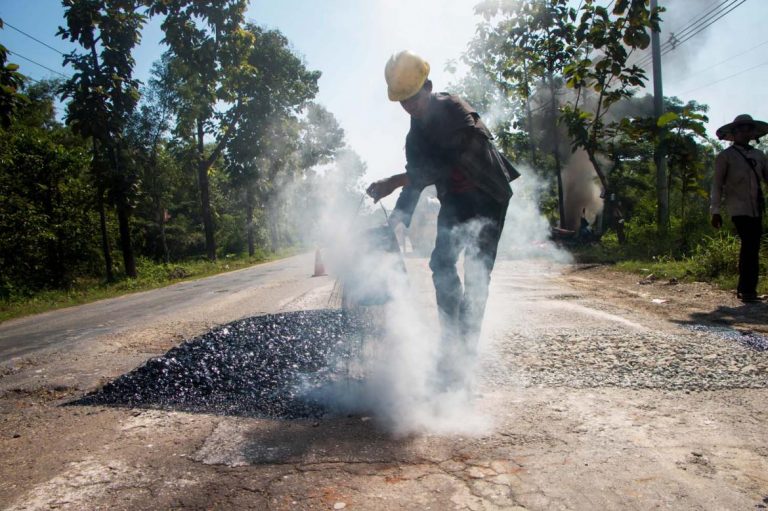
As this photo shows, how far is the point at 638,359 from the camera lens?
10.5ft

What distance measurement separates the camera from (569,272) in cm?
999

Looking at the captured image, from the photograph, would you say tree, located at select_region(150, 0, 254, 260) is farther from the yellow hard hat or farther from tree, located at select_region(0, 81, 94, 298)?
the yellow hard hat

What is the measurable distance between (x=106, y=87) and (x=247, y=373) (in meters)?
14.8

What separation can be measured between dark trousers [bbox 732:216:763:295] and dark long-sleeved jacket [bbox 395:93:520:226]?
151 inches

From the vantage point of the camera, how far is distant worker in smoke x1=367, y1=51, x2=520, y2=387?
9.61 feet

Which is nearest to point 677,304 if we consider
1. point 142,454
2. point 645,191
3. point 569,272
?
point 569,272

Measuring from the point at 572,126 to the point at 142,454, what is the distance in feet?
42.3

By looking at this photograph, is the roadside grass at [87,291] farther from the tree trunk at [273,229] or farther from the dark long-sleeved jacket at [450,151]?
the tree trunk at [273,229]

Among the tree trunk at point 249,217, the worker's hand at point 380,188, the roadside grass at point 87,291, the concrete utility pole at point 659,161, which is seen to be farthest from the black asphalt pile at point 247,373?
the tree trunk at point 249,217

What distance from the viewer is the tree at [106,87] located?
14445mm

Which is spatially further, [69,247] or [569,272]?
[69,247]

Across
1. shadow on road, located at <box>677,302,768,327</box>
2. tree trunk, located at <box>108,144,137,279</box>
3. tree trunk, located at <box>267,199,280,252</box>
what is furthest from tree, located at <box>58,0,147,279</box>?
tree trunk, located at <box>267,199,280,252</box>

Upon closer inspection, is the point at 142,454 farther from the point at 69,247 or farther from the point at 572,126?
the point at 69,247

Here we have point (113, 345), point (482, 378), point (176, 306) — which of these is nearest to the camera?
point (482, 378)
